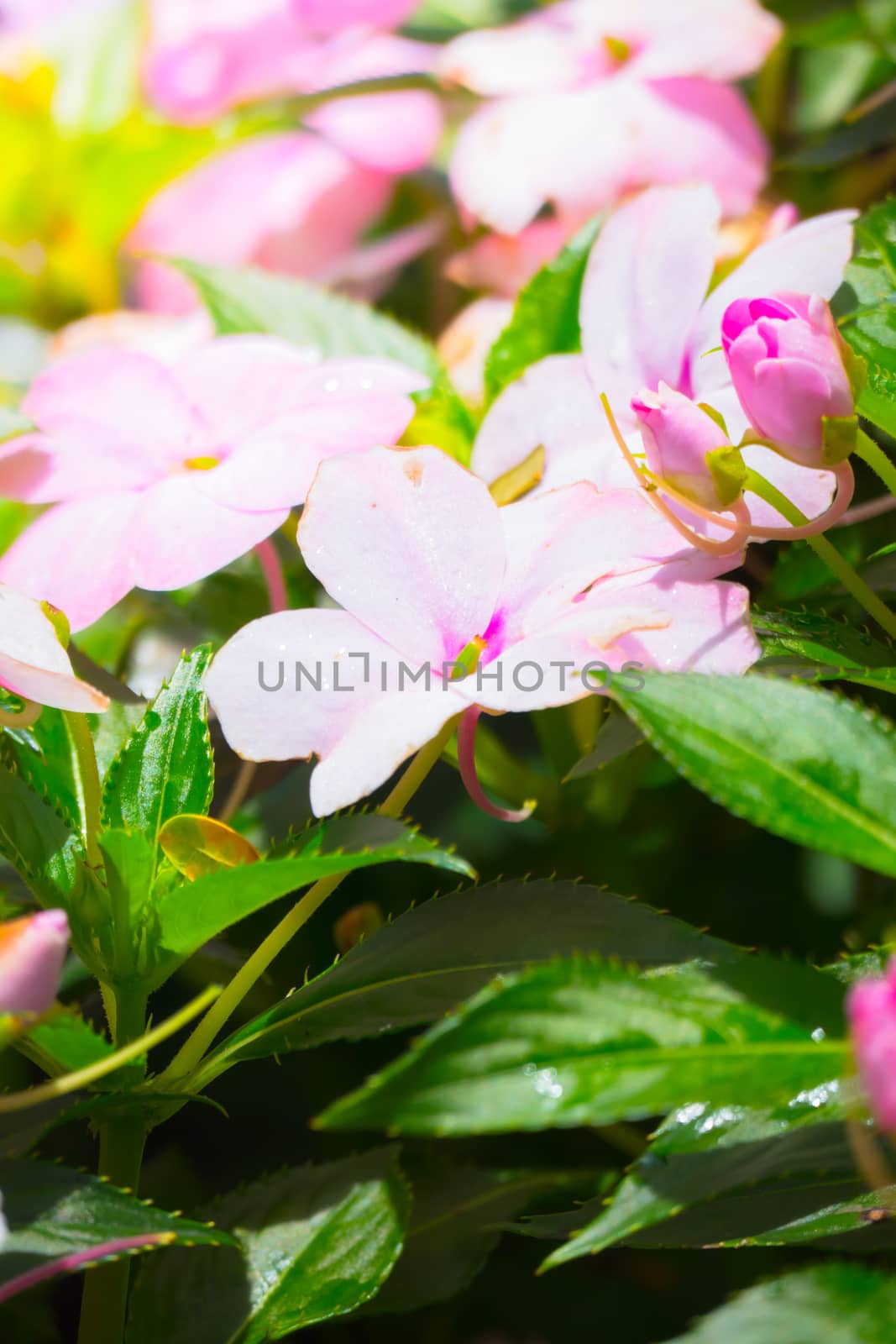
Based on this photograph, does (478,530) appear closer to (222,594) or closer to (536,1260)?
(222,594)

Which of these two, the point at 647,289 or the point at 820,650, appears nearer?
the point at 820,650

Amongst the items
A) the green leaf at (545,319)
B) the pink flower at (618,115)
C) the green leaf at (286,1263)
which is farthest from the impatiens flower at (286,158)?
the green leaf at (286,1263)

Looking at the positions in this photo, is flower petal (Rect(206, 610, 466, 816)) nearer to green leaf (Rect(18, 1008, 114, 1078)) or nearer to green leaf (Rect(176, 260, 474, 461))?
green leaf (Rect(18, 1008, 114, 1078))

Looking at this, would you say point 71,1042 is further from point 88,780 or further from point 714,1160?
point 714,1160

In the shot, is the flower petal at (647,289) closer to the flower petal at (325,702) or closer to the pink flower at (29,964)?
the flower petal at (325,702)

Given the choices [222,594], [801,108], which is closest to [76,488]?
[222,594]

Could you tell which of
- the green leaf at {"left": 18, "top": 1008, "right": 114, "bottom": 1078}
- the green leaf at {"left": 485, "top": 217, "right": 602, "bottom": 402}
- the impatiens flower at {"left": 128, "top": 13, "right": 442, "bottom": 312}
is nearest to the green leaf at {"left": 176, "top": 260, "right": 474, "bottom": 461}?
the green leaf at {"left": 485, "top": 217, "right": 602, "bottom": 402}

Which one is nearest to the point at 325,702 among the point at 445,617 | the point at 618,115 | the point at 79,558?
the point at 445,617
